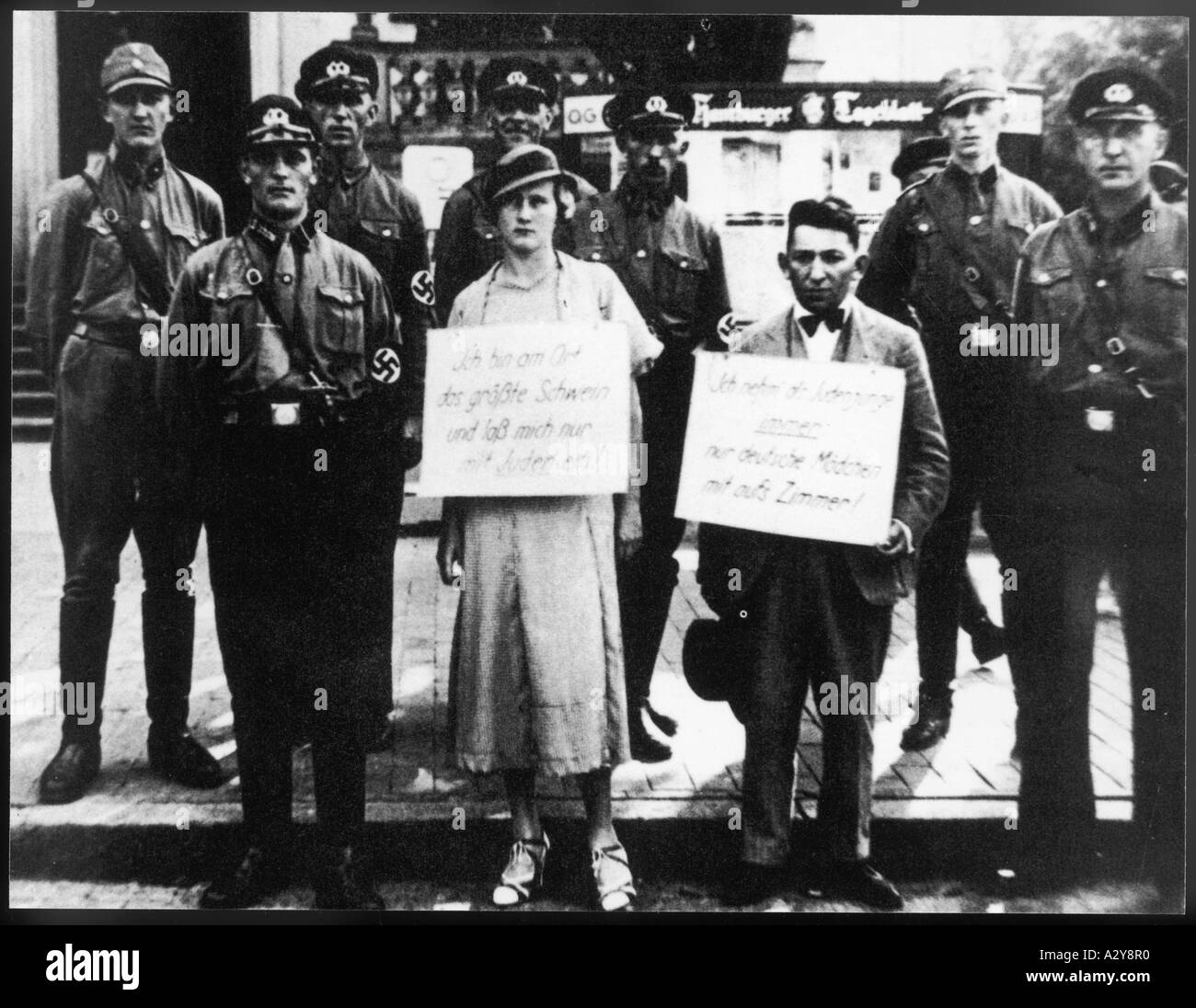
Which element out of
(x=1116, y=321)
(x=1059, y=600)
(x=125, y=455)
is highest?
(x=1116, y=321)

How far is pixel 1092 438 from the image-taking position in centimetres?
402

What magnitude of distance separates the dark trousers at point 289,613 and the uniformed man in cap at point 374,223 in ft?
0.15

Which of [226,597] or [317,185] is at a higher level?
[317,185]

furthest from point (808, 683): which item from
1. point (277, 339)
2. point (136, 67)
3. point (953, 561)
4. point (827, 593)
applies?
point (136, 67)

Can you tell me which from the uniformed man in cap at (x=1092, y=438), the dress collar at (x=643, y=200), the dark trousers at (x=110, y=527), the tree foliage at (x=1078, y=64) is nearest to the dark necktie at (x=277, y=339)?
the dark trousers at (x=110, y=527)

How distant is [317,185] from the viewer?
3975mm

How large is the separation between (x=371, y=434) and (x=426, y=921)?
1.58 metres

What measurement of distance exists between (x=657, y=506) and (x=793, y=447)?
484 mm

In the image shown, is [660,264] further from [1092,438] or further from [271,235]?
[1092,438]

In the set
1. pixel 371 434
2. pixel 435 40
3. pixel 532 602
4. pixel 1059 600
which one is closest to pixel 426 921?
pixel 532 602

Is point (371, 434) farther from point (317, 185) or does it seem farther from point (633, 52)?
point (633, 52)

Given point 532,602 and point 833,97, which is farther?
point 833,97

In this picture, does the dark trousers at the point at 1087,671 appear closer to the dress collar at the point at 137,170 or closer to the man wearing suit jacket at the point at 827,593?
the man wearing suit jacket at the point at 827,593

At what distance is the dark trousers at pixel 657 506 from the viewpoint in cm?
400
